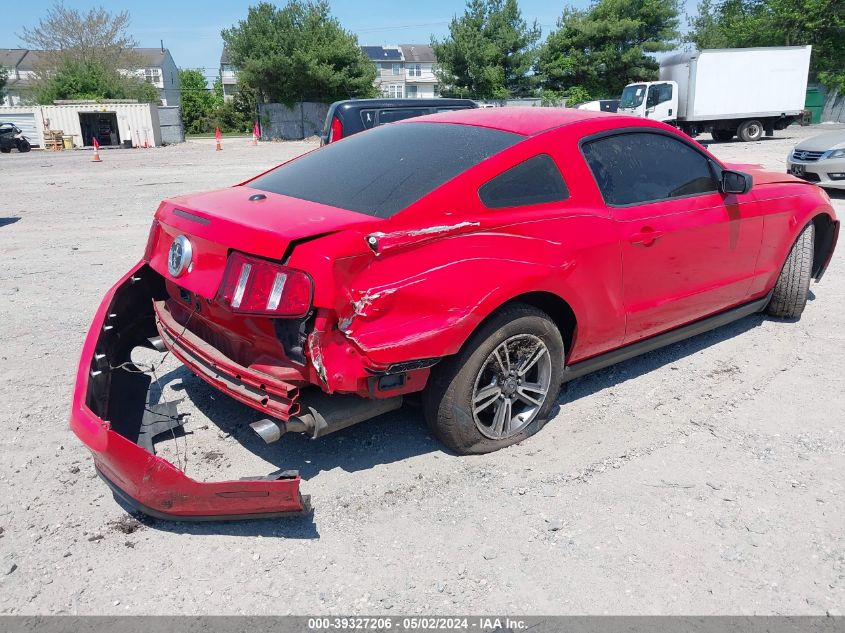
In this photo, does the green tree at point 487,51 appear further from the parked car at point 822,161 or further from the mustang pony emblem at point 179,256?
the mustang pony emblem at point 179,256

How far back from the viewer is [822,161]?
11.1 metres

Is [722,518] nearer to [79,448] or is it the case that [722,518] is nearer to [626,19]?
[79,448]

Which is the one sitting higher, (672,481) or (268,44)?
Result: (268,44)

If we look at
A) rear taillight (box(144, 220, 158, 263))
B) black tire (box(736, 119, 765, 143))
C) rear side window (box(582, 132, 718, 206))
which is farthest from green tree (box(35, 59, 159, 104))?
rear side window (box(582, 132, 718, 206))

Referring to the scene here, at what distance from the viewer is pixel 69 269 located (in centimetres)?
716

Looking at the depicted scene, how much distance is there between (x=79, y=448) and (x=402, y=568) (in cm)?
196

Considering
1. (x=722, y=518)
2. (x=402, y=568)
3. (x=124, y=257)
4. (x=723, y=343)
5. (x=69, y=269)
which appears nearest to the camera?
(x=402, y=568)

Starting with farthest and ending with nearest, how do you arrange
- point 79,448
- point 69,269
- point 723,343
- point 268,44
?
point 268,44
point 69,269
point 723,343
point 79,448

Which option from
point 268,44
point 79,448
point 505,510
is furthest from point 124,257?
point 268,44

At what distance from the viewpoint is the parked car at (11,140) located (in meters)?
32.8

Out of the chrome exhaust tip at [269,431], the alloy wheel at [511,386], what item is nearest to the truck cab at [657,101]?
the alloy wheel at [511,386]

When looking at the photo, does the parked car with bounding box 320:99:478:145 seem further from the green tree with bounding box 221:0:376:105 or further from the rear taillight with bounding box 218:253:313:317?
the green tree with bounding box 221:0:376:105

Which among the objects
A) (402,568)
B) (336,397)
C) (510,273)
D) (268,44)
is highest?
(268,44)

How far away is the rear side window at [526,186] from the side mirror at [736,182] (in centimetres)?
135
